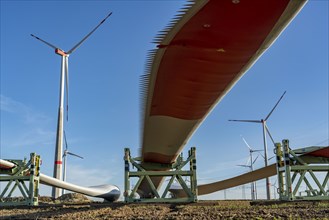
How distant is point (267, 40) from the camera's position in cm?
897

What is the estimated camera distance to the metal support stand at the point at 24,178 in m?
17.1

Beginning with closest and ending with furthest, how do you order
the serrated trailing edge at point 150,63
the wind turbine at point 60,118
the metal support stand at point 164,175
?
the serrated trailing edge at point 150,63
the metal support stand at point 164,175
the wind turbine at point 60,118

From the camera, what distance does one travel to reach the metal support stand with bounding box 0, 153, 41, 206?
17.1m

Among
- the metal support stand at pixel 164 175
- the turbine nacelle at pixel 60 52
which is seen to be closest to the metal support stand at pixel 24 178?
the metal support stand at pixel 164 175

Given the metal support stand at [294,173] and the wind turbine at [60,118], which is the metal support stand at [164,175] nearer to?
the metal support stand at [294,173]

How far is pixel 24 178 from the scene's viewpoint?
57.6ft

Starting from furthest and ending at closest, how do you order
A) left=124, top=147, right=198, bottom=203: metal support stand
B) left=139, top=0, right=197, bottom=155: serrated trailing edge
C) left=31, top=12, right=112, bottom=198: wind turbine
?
left=31, top=12, right=112, bottom=198: wind turbine
left=124, top=147, right=198, bottom=203: metal support stand
left=139, top=0, right=197, bottom=155: serrated trailing edge

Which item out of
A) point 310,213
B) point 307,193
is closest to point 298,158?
point 307,193

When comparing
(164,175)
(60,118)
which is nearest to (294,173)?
(164,175)

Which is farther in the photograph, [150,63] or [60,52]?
[60,52]

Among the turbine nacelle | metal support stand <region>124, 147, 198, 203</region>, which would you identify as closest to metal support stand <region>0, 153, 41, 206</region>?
metal support stand <region>124, 147, 198, 203</region>

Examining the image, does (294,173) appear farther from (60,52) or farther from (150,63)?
(60,52)

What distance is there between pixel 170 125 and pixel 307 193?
306 inches

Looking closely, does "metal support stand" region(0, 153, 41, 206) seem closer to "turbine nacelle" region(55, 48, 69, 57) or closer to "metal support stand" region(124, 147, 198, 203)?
"metal support stand" region(124, 147, 198, 203)
